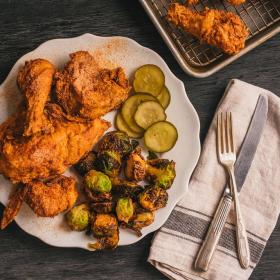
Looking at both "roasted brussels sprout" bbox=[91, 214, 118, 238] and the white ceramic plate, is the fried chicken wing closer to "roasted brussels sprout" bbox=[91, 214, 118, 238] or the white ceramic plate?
the white ceramic plate

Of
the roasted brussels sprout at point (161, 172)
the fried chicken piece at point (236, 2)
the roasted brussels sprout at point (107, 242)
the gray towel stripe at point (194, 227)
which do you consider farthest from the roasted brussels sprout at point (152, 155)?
the fried chicken piece at point (236, 2)

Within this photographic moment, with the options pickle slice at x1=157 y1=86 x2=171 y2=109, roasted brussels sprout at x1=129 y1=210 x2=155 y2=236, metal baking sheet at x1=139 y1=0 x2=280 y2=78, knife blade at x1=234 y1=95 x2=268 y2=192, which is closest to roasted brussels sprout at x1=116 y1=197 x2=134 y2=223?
roasted brussels sprout at x1=129 y1=210 x2=155 y2=236

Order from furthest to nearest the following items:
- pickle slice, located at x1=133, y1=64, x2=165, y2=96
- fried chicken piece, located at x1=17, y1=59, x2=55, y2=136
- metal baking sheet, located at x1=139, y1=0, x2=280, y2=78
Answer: metal baking sheet, located at x1=139, y1=0, x2=280, y2=78
pickle slice, located at x1=133, y1=64, x2=165, y2=96
fried chicken piece, located at x1=17, y1=59, x2=55, y2=136

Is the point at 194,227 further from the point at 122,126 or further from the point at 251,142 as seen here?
the point at 122,126

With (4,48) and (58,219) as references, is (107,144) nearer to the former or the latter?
(58,219)

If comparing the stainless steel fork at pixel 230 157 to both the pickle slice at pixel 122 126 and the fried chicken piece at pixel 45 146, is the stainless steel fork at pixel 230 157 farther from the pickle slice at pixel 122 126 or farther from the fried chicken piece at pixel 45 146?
the fried chicken piece at pixel 45 146

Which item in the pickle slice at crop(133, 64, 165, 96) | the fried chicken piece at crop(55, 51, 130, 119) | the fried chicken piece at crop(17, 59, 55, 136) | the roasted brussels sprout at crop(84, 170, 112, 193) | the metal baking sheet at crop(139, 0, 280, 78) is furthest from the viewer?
the metal baking sheet at crop(139, 0, 280, 78)

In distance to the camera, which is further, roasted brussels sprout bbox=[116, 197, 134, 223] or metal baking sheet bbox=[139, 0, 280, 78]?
metal baking sheet bbox=[139, 0, 280, 78]

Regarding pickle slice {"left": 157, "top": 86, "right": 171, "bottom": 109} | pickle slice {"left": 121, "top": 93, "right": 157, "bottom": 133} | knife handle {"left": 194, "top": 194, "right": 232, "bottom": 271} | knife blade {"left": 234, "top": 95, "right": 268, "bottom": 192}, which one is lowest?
knife handle {"left": 194, "top": 194, "right": 232, "bottom": 271}

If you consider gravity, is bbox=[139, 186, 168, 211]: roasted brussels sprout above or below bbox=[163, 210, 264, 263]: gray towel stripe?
above
